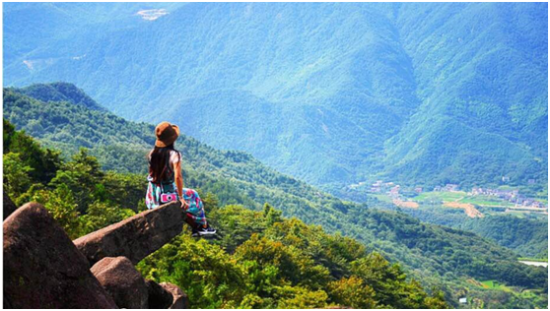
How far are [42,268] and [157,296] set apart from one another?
2.93 m

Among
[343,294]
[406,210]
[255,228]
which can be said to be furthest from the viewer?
[406,210]

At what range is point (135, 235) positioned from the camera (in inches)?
379

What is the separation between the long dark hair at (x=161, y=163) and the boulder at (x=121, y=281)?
4.51 ft

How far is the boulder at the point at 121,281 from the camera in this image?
8.59 meters

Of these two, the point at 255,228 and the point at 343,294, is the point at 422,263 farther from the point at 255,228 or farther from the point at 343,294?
the point at 343,294

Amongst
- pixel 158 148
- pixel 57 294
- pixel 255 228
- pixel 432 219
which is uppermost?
pixel 158 148

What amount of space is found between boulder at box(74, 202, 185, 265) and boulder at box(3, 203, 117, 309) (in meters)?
1.28

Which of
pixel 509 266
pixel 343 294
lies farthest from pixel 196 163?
pixel 343 294

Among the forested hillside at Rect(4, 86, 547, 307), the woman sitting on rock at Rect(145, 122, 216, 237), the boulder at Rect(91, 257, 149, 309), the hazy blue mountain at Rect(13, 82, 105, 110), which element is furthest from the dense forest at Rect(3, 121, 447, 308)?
the hazy blue mountain at Rect(13, 82, 105, 110)

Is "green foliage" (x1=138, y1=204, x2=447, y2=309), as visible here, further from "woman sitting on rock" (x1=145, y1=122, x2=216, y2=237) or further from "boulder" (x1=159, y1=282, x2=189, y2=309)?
"woman sitting on rock" (x1=145, y1=122, x2=216, y2=237)

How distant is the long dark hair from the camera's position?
847 centimetres

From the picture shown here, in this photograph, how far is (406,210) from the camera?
190750 millimetres

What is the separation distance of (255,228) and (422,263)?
6365 centimetres

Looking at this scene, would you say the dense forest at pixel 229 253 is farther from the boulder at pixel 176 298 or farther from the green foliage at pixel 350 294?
the boulder at pixel 176 298
